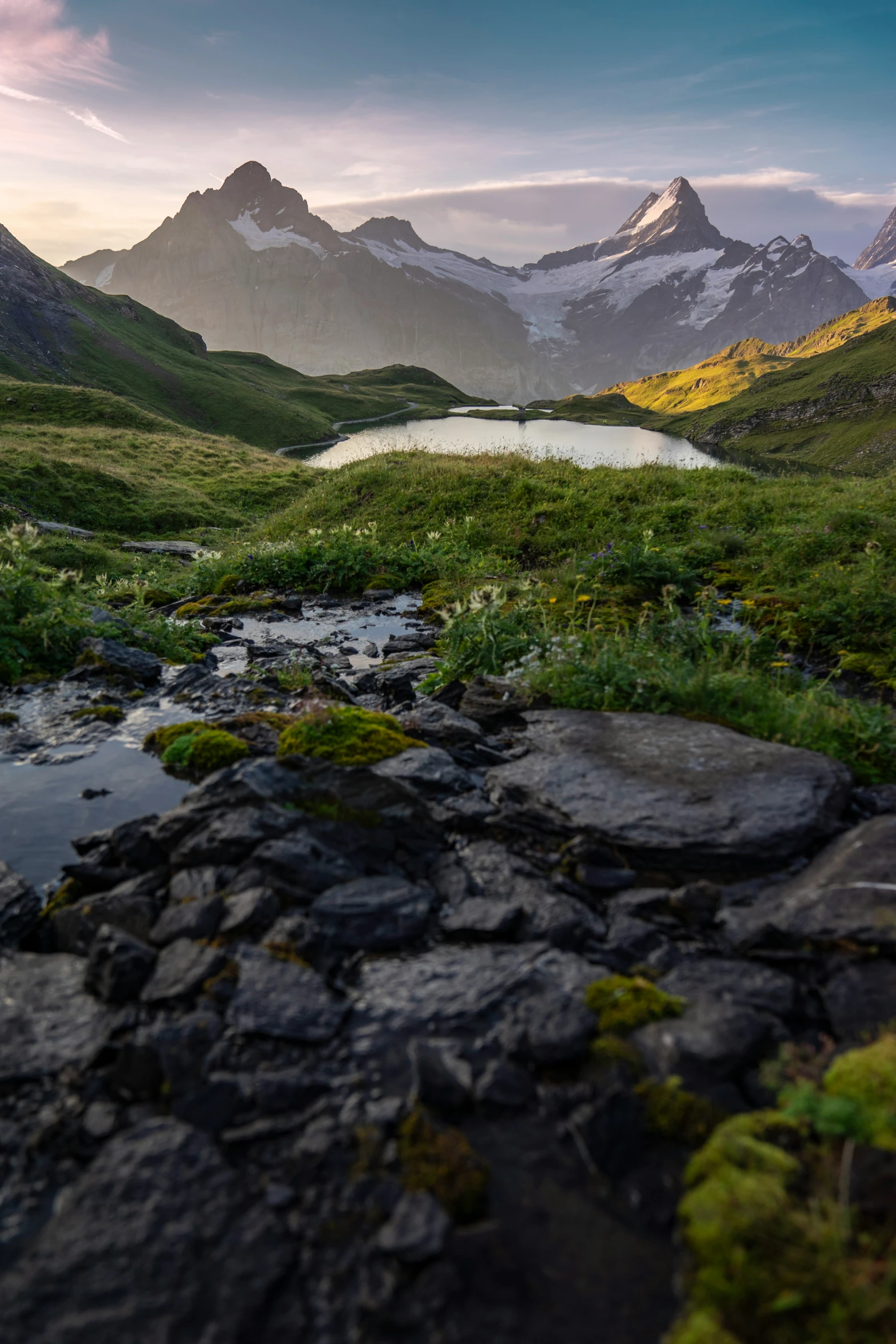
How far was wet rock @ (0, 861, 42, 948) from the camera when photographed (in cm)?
527

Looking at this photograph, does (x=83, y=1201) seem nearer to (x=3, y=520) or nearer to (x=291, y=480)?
(x=3, y=520)

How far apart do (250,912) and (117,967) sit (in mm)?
927

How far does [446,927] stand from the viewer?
523cm

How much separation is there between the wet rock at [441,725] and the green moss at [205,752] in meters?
2.06

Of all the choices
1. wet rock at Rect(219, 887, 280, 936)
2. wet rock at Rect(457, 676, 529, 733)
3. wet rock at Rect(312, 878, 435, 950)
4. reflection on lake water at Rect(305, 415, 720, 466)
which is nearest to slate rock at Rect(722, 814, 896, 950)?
wet rock at Rect(312, 878, 435, 950)

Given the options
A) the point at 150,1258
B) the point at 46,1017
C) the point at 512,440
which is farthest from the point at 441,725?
the point at 512,440

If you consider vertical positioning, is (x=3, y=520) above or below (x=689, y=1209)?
above

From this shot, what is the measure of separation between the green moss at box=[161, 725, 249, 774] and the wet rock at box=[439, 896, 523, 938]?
134 inches

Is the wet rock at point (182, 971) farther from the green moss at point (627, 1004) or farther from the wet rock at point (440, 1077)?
the green moss at point (627, 1004)

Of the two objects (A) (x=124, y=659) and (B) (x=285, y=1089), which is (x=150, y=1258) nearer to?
(B) (x=285, y=1089)

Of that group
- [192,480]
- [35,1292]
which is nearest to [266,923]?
[35,1292]

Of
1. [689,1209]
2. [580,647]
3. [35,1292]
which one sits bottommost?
[35,1292]

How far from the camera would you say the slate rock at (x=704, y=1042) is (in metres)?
3.76

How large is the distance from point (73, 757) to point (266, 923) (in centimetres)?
470
